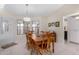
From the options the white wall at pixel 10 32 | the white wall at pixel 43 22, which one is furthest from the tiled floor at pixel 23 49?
the white wall at pixel 43 22

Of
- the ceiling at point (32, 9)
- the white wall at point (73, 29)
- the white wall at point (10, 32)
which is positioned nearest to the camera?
the ceiling at point (32, 9)

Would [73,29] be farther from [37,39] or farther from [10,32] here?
[10,32]

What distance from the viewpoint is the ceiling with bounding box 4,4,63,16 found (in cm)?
281

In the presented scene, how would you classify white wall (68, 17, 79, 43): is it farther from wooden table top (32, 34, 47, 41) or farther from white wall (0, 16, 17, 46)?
white wall (0, 16, 17, 46)

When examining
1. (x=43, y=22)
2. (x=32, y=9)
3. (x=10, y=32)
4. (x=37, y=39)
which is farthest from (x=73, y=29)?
(x=10, y=32)

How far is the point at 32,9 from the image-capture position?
2.94 m

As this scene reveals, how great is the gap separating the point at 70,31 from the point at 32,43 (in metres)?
1.16

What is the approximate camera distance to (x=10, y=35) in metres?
3.01

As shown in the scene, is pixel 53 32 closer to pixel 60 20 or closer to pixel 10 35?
pixel 60 20

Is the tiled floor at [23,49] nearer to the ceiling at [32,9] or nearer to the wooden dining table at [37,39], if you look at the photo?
the wooden dining table at [37,39]

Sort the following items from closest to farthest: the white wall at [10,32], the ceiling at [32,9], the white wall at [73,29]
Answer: the ceiling at [32,9], the white wall at [10,32], the white wall at [73,29]

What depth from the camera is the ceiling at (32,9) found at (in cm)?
281

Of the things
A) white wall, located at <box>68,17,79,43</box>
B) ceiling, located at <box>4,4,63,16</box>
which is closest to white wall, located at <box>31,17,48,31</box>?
ceiling, located at <box>4,4,63,16</box>

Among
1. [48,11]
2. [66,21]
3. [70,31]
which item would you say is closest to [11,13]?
[48,11]
